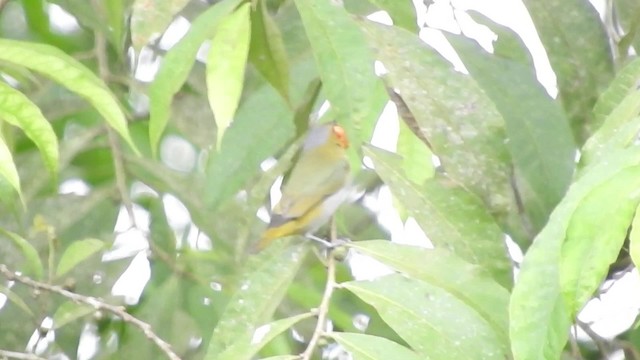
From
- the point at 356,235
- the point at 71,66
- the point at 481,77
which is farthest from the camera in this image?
the point at 356,235

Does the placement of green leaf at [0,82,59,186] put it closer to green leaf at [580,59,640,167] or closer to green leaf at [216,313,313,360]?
green leaf at [216,313,313,360]

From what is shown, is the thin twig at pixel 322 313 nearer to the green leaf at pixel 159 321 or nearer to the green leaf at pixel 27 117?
the green leaf at pixel 27 117

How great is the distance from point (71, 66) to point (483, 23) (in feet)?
1.32

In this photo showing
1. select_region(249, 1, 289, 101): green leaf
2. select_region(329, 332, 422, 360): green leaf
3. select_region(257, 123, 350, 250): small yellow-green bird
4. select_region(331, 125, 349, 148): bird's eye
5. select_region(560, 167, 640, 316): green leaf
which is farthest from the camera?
select_region(331, 125, 349, 148): bird's eye

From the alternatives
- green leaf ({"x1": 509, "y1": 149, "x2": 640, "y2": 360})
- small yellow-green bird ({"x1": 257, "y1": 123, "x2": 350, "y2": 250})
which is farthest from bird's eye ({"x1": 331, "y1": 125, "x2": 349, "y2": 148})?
green leaf ({"x1": 509, "y1": 149, "x2": 640, "y2": 360})

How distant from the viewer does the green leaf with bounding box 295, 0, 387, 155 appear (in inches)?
30.6

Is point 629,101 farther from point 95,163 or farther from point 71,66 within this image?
point 95,163

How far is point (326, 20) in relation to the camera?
0.81 m

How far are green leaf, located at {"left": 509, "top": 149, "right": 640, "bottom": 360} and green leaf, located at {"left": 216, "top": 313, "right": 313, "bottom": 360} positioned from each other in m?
0.19

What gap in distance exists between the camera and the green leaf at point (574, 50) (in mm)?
1073

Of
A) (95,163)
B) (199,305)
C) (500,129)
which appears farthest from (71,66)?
(95,163)

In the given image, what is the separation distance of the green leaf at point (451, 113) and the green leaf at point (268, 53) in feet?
0.25

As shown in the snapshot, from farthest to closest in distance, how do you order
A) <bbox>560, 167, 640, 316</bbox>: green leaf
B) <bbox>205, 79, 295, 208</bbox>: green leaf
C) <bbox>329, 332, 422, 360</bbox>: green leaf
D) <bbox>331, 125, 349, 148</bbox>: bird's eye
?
<bbox>331, 125, 349, 148</bbox>: bird's eye, <bbox>205, 79, 295, 208</bbox>: green leaf, <bbox>329, 332, 422, 360</bbox>: green leaf, <bbox>560, 167, 640, 316</bbox>: green leaf

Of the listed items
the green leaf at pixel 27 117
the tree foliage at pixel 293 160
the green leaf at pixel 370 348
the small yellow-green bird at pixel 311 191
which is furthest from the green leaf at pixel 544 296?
the small yellow-green bird at pixel 311 191
